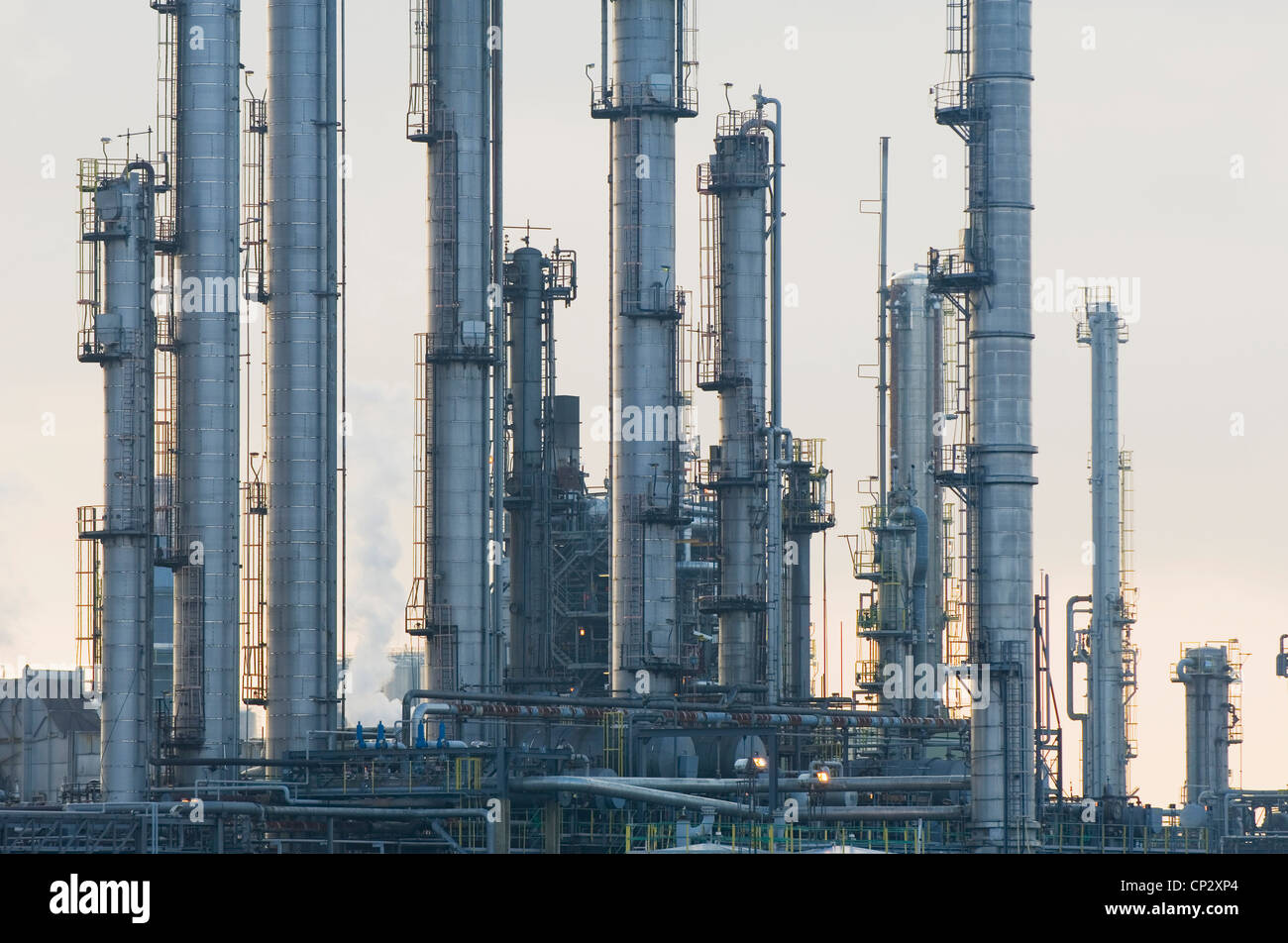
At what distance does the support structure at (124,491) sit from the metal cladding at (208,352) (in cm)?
372

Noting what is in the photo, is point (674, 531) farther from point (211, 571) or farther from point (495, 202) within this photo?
point (211, 571)

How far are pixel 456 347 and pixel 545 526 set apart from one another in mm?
8087

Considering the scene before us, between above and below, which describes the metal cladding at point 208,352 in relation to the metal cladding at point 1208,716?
above

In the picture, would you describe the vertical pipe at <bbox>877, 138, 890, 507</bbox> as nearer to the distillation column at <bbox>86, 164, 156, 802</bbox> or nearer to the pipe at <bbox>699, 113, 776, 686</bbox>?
the pipe at <bbox>699, 113, 776, 686</bbox>

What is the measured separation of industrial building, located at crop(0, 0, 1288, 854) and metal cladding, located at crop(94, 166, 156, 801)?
0.22ft

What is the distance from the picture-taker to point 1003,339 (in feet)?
141

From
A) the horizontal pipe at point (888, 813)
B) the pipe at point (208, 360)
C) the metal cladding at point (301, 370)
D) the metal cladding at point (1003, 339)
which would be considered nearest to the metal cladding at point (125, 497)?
the pipe at point (208, 360)

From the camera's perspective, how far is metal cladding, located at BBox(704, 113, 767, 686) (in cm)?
5566

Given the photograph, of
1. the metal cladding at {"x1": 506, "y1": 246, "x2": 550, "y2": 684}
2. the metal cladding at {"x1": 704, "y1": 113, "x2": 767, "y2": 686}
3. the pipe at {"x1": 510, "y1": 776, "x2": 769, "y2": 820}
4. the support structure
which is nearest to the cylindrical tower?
the metal cladding at {"x1": 704, "y1": 113, "x2": 767, "y2": 686}

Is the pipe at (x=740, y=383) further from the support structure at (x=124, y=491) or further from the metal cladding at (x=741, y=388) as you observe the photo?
the support structure at (x=124, y=491)

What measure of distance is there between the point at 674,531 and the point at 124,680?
1613 centimetres

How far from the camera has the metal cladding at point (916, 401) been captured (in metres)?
66.5
